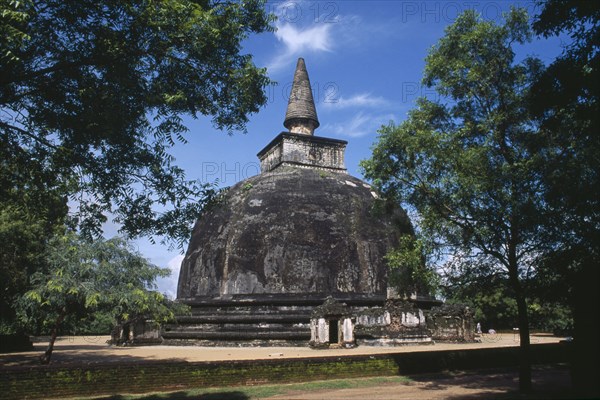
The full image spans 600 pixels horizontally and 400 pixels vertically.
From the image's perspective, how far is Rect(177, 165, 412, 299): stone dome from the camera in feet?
72.4

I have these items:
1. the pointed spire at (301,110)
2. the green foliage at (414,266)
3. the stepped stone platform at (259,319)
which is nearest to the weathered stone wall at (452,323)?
the stepped stone platform at (259,319)

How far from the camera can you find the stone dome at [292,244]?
2208 cm

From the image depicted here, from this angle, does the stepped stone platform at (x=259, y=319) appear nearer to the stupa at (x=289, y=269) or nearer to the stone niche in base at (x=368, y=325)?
the stupa at (x=289, y=269)

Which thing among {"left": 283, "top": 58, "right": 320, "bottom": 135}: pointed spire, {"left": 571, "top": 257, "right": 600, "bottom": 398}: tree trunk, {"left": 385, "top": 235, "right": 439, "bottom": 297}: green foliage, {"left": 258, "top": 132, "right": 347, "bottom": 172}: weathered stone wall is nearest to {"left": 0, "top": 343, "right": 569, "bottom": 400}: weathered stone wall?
{"left": 571, "top": 257, "right": 600, "bottom": 398}: tree trunk

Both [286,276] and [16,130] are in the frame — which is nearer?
[16,130]

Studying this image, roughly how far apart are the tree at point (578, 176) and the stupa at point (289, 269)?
12072mm

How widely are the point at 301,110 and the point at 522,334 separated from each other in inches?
945

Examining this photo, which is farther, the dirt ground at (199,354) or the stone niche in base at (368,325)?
the stone niche in base at (368,325)

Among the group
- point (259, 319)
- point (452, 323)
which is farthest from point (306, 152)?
point (452, 323)

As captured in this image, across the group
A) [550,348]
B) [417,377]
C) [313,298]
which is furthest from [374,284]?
[417,377]

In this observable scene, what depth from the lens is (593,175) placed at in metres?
8.57

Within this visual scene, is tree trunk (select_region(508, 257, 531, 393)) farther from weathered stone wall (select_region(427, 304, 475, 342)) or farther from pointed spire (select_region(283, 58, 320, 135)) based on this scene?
pointed spire (select_region(283, 58, 320, 135))

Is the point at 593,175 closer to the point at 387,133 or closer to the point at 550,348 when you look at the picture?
the point at 387,133

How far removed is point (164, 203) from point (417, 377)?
27.1 ft
